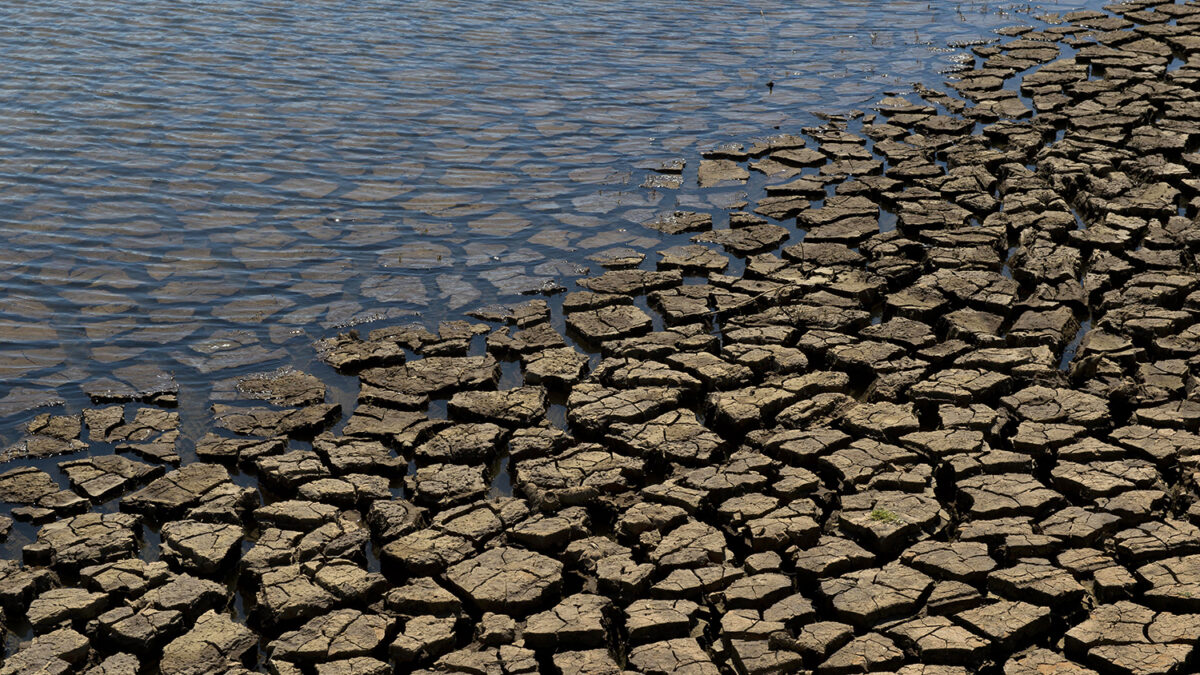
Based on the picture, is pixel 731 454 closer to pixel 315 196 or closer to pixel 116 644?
pixel 116 644

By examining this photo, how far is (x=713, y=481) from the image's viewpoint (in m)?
6.33

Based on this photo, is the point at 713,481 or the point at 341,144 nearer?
the point at 713,481

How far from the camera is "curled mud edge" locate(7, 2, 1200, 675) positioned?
526 cm

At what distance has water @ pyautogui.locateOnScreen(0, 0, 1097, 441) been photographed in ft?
28.6

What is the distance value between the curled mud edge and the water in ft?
2.73

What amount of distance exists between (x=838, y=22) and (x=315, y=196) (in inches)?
350

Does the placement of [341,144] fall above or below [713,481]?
above

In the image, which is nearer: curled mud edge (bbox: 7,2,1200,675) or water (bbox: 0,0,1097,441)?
curled mud edge (bbox: 7,2,1200,675)

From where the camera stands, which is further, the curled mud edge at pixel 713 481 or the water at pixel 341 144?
the water at pixel 341 144

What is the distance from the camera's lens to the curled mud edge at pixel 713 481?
526cm

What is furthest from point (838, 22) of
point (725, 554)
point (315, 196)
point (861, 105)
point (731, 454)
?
point (725, 554)

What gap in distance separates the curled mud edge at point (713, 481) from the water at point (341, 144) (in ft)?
2.73

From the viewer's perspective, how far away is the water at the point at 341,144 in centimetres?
871

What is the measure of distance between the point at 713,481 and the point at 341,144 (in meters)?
7.03
